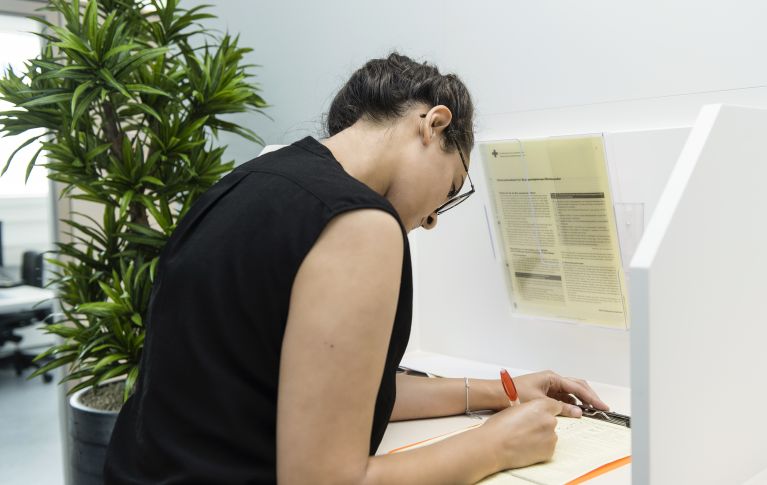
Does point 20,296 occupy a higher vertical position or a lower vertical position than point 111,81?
lower

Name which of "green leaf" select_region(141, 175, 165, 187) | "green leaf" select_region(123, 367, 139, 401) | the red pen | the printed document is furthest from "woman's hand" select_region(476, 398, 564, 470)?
"green leaf" select_region(141, 175, 165, 187)

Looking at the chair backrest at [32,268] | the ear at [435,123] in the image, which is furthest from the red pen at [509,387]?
the chair backrest at [32,268]

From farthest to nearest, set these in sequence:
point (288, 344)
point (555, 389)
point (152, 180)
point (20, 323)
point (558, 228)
Answer: point (20, 323)
point (152, 180)
point (558, 228)
point (555, 389)
point (288, 344)

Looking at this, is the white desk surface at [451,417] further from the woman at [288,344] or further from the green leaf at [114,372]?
the green leaf at [114,372]

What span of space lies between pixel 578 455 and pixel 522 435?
0.41 ft

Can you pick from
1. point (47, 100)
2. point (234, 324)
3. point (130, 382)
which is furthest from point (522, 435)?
point (47, 100)

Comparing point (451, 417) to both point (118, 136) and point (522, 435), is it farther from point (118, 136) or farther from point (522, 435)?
point (118, 136)

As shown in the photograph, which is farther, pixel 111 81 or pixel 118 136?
pixel 118 136

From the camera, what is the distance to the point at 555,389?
146 centimetres


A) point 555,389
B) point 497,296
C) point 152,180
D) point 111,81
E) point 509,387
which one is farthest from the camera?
point 152,180

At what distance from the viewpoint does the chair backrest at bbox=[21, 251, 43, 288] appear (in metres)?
2.97

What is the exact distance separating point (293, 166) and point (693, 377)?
1.89 feet

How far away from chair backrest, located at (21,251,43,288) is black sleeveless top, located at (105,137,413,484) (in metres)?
2.28

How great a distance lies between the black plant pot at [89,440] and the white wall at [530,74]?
0.93m
